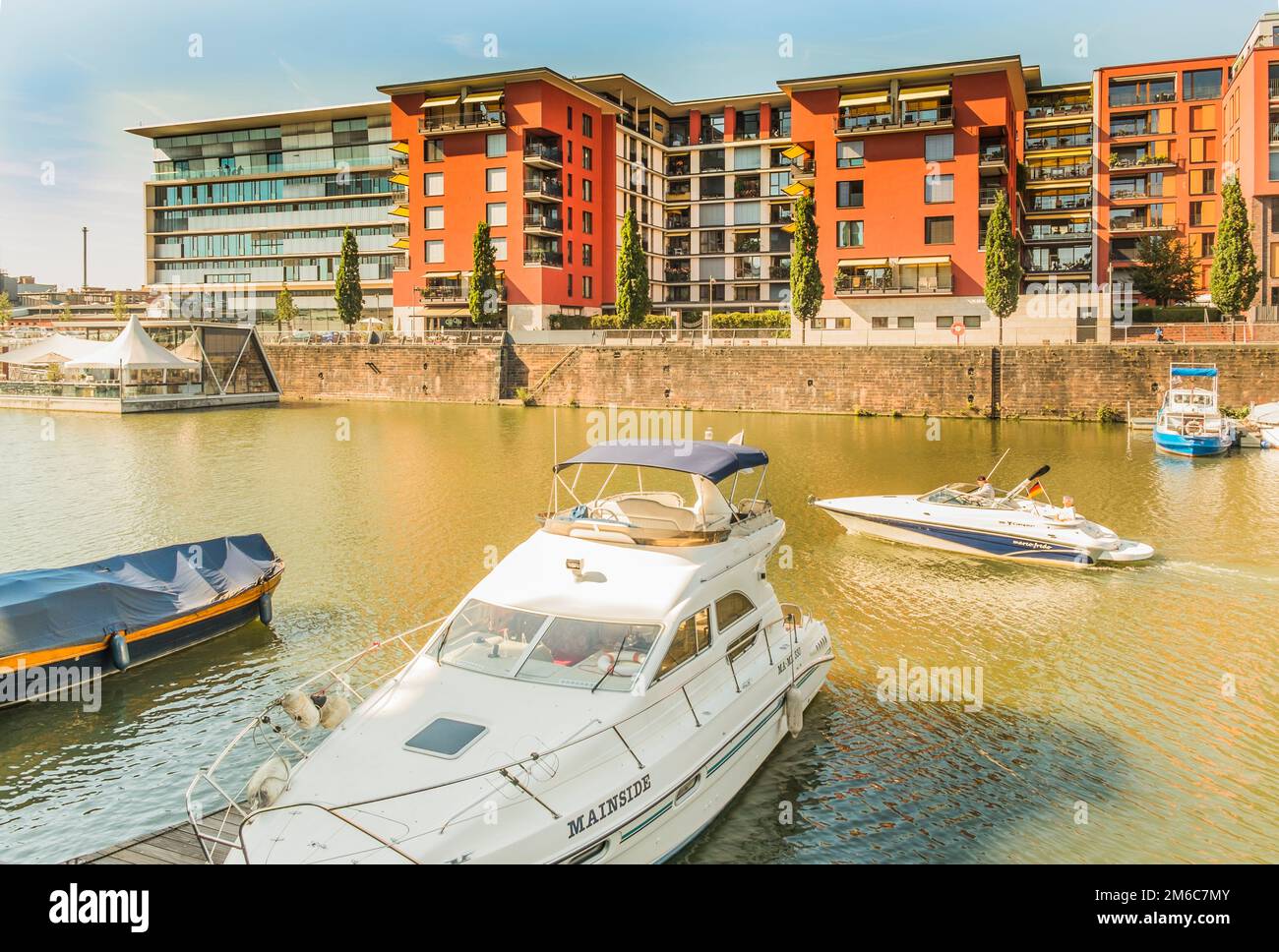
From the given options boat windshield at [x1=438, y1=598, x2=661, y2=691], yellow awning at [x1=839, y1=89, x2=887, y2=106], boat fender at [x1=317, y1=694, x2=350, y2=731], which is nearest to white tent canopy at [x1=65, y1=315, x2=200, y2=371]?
yellow awning at [x1=839, y1=89, x2=887, y2=106]

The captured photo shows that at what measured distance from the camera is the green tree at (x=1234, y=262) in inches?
2191

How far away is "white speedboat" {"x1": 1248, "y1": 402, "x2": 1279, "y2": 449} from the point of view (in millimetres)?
42031

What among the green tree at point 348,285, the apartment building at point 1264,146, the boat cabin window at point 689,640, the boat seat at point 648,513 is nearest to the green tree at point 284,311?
the green tree at point 348,285

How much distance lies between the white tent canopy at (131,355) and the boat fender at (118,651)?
51798 millimetres

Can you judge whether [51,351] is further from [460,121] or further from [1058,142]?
[1058,142]

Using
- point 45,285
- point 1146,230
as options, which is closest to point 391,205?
point 1146,230

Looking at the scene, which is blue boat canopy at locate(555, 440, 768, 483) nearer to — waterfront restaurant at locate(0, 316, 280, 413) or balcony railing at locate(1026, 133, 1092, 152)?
waterfront restaurant at locate(0, 316, 280, 413)

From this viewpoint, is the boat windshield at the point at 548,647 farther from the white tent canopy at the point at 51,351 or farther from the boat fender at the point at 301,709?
the white tent canopy at the point at 51,351

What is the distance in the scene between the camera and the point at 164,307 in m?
87.5

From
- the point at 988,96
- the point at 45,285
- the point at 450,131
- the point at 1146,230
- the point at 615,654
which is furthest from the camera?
the point at 45,285

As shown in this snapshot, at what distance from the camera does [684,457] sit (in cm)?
1472

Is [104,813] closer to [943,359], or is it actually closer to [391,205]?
[943,359]

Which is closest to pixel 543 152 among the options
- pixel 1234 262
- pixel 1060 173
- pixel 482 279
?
pixel 482 279
